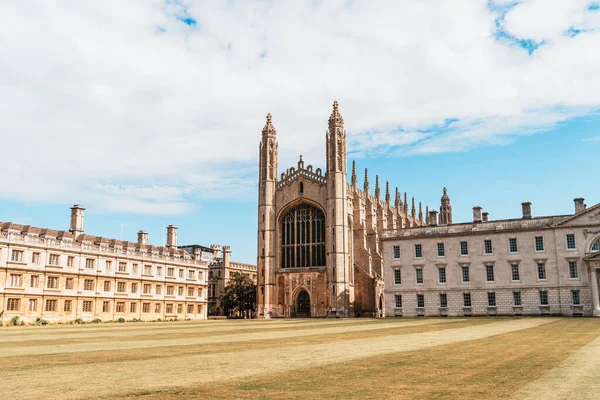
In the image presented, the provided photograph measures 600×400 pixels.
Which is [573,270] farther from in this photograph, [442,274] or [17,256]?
[17,256]

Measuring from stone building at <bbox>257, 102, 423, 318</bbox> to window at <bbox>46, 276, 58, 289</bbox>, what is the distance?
25996 millimetres

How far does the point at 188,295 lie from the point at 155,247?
303 inches

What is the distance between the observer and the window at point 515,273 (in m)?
55.9

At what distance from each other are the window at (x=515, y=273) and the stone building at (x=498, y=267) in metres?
0.09

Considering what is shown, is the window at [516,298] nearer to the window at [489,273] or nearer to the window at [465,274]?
the window at [489,273]

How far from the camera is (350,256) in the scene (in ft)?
234

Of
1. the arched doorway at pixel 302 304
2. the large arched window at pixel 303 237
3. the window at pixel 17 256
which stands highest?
the large arched window at pixel 303 237

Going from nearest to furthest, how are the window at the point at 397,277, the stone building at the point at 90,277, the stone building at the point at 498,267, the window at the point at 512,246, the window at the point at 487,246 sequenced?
the stone building at the point at 90,277, the stone building at the point at 498,267, the window at the point at 512,246, the window at the point at 487,246, the window at the point at 397,277

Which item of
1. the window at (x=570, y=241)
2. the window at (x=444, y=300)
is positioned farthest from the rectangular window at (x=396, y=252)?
the window at (x=570, y=241)

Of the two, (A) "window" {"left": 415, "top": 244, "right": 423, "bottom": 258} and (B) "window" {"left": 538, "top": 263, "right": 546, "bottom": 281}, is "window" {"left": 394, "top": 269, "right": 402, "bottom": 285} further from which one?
(B) "window" {"left": 538, "top": 263, "right": 546, "bottom": 281}

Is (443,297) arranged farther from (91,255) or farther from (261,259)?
(91,255)

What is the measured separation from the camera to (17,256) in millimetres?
50750

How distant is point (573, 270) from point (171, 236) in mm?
51325

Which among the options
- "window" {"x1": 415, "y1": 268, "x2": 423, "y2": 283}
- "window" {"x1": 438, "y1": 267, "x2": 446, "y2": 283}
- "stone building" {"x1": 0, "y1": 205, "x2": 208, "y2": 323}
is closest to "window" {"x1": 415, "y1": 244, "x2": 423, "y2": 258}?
"window" {"x1": 415, "y1": 268, "x2": 423, "y2": 283}
